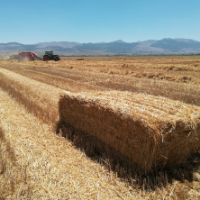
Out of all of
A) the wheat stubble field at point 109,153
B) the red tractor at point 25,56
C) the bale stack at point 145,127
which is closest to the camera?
the wheat stubble field at point 109,153

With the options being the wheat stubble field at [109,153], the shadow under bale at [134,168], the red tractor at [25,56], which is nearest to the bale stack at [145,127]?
the wheat stubble field at [109,153]

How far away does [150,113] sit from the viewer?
Answer: 3.76 meters

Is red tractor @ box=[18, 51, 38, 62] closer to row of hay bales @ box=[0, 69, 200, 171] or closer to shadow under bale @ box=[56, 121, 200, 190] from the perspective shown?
row of hay bales @ box=[0, 69, 200, 171]

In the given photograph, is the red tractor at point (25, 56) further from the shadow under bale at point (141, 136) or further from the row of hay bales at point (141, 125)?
the shadow under bale at point (141, 136)

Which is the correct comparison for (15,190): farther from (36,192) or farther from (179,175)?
(179,175)

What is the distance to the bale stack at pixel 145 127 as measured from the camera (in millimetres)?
3406

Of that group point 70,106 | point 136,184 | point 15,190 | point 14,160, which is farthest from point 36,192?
point 70,106

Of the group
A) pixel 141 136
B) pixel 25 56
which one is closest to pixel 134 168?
pixel 141 136

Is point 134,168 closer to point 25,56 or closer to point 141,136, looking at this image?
point 141,136

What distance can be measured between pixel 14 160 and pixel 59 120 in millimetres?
2520

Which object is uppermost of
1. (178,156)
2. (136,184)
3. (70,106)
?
(70,106)

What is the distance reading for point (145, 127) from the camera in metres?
3.44

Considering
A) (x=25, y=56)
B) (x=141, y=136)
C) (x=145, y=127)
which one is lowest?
(x=141, y=136)

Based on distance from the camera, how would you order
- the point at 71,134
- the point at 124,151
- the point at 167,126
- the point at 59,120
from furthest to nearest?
the point at 59,120 < the point at 71,134 < the point at 124,151 < the point at 167,126
